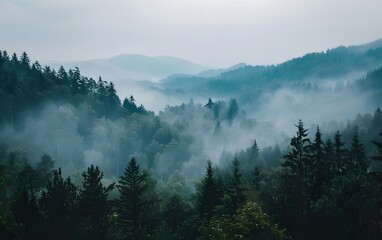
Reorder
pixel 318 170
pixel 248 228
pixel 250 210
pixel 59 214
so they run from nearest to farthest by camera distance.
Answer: pixel 248 228
pixel 250 210
pixel 59 214
pixel 318 170

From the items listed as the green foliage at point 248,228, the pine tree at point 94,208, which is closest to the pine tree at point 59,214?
the pine tree at point 94,208

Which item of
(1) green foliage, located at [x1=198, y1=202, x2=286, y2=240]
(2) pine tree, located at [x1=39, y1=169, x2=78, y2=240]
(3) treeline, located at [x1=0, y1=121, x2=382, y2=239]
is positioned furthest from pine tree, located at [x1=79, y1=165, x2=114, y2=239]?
(1) green foliage, located at [x1=198, y1=202, x2=286, y2=240]

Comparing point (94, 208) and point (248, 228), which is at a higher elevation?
point (94, 208)

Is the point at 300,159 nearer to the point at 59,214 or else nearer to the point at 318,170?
the point at 318,170

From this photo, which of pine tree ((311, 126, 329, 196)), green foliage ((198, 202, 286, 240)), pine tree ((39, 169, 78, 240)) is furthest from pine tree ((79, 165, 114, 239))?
pine tree ((311, 126, 329, 196))

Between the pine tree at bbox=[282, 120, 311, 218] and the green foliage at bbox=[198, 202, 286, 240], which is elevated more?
the pine tree at bbox=[282, 120, 311, 218]

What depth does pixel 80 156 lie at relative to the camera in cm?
18025

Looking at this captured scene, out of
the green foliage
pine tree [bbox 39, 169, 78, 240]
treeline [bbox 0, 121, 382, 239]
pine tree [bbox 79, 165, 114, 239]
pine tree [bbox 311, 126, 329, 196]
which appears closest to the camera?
the green foliage

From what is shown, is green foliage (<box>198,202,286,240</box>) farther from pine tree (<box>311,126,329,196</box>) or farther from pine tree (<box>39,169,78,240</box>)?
pine tree (<box>39,169,78,240</box>)

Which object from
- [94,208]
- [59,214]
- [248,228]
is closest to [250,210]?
[248,228]

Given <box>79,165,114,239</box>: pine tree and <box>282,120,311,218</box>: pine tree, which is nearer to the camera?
<box>79,165,114,239</box>: pine tree

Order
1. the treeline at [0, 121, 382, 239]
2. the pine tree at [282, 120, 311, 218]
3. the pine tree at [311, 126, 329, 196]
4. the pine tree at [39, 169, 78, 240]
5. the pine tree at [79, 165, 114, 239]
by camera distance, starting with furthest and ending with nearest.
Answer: the pine tree at [311, 126, 329, 196], the pine tree at [282, 120, 311, 218], the pine tree at [79, 165, 114, 239], the pine tree at [39, 169, 78, 240], the treeline at [0, 121, 382, 239]

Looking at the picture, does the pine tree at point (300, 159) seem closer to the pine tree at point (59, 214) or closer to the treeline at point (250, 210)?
the treeline at point (250, 210)

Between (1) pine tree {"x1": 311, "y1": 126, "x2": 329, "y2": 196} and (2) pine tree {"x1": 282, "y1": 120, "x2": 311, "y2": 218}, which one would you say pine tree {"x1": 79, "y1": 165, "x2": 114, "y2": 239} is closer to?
(2) pine tree {"x1": 282, "y1": 120, "x2": 311, "y2": 218}
